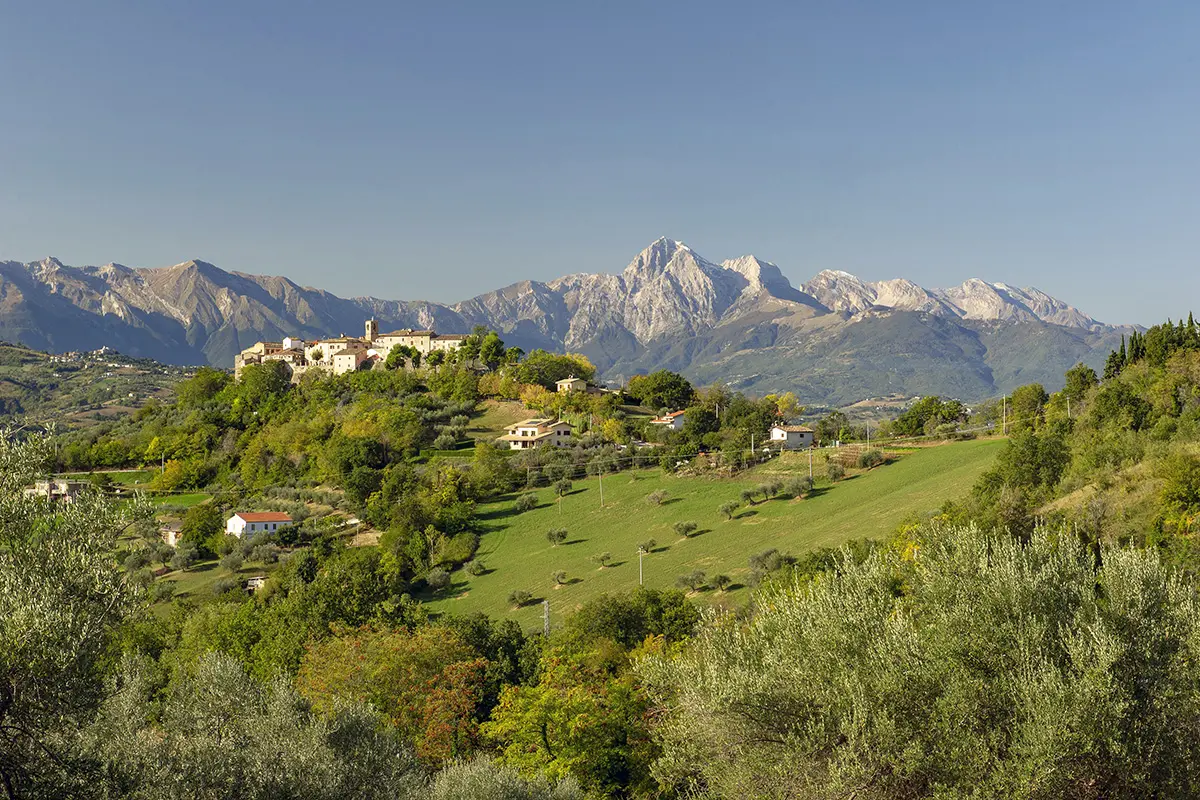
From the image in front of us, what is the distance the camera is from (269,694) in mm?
26500

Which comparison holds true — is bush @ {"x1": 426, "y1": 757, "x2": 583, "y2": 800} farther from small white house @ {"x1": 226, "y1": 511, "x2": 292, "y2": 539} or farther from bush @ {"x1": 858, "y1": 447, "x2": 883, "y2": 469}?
small white house @ {"x1": 226, "y1": 511, "x2": 292, "y2": 539}

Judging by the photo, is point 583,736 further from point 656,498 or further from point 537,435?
point 537,435

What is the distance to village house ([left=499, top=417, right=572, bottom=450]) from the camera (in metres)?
104

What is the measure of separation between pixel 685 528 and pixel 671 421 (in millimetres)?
40562

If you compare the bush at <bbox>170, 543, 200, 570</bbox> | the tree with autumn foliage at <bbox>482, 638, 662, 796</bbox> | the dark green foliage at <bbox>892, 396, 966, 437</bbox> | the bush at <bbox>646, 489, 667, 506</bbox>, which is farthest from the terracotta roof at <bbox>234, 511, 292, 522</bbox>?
the dark green foliage at <bbox>892, 396, 966, 437</bbox>

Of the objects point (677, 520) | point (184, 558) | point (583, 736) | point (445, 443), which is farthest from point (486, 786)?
point (445, 443)

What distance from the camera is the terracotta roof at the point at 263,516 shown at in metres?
85.4

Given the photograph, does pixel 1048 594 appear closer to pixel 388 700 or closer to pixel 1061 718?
pixel 1061 718

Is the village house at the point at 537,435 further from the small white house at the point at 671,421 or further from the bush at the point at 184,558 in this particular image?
the bush at the point at 184,558

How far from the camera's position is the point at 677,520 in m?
73.9

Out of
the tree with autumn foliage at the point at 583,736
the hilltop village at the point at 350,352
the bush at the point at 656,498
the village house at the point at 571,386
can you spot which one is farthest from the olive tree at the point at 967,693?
the hilltop village at the point at 350,352

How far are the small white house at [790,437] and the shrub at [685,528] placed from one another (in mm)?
30814

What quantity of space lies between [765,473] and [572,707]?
56676 millimetres

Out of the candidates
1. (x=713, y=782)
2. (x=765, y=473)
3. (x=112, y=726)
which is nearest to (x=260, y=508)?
(x=765, y=473)
